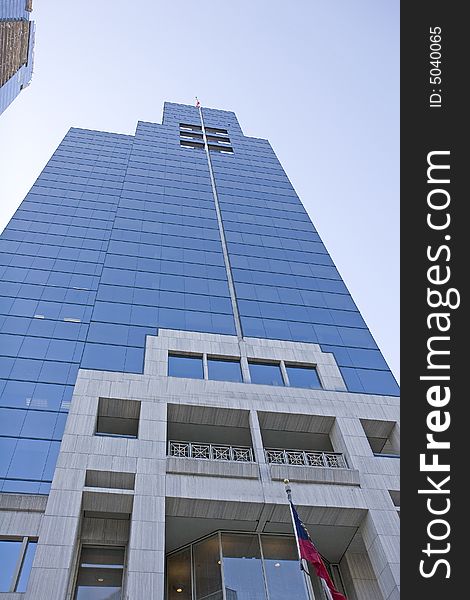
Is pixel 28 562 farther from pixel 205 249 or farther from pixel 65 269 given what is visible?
pixel 205 249

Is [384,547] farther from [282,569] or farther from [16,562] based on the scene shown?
[16,562]

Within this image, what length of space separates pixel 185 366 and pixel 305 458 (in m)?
8.49

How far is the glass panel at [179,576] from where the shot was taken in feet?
72.0

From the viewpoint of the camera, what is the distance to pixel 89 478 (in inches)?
900

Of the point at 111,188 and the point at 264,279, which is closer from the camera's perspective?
the point at 264,279

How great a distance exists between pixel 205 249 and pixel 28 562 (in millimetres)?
27048

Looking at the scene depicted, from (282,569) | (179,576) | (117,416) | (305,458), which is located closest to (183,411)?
(117,416)

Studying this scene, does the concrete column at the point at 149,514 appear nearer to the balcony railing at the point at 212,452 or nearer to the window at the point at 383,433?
the balcony railing at the point at 212,452

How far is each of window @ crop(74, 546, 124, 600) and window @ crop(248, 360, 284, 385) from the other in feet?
36.8

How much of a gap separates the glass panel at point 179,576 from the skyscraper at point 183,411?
0.08 meters

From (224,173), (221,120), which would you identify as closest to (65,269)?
(224,173)

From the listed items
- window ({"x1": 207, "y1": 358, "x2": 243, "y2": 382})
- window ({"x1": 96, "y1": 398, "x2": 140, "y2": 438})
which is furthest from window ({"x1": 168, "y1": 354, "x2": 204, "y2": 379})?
window ({"x1": 96, "y1": 398, "x2": 140, "y2": 438})

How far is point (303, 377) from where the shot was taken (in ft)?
102

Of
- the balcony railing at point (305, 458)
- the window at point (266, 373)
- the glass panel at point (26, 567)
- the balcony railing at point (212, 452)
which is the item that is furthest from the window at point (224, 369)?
the glass panel at point (26, 567)
